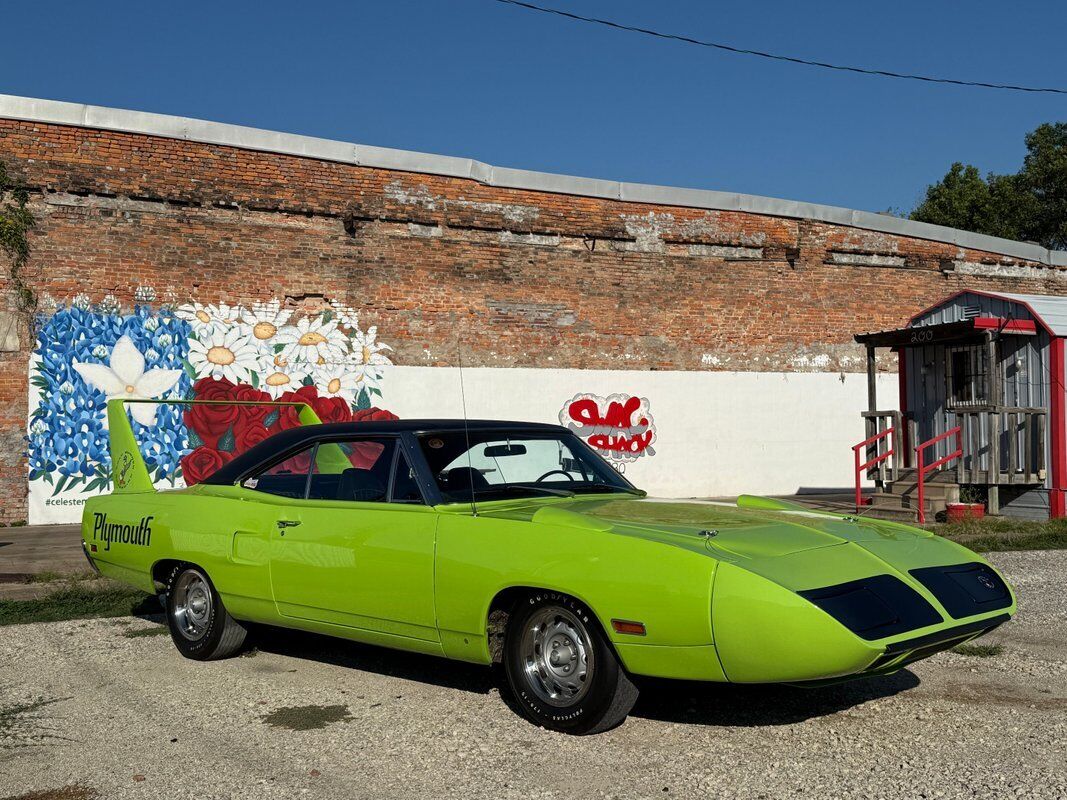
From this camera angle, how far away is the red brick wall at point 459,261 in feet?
49.3

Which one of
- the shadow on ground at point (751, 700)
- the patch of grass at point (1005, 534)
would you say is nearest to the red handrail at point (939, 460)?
the patch of grass at point (1005, 534)

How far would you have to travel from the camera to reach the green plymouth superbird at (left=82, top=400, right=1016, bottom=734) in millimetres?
4195

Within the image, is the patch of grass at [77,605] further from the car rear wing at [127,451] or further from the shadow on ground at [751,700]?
the shadow on ground at [751,700]

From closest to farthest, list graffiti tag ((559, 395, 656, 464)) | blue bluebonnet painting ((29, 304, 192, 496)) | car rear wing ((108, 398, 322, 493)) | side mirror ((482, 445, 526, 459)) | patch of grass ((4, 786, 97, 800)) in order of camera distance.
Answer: patch of grass ((4, 786, 97, 800)) → side mirror ((482, 445, 526, 459)) → car rear wing ((108, 398, 322, 493)) → blue bluebonnet painting ((29, 304, 192, 496)) → graffiti tag ((559, 395, 656, 464))

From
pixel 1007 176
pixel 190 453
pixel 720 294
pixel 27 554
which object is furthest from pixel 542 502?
pixel 1007 176

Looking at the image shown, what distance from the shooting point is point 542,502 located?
5.50 metres

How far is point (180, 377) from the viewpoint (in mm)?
15633

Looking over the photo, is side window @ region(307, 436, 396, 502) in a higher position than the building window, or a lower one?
lower

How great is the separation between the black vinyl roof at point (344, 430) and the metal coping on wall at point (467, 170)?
10192 mm

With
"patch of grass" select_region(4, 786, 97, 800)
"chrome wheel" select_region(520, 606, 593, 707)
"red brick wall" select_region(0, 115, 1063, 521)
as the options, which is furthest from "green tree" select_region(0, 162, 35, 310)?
"chrome wheel" select_region(520, 606, 593, 707)

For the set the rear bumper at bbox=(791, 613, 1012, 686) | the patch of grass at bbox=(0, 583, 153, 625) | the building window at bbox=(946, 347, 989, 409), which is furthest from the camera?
the building window at bbox=(946, 347, 989, 409)

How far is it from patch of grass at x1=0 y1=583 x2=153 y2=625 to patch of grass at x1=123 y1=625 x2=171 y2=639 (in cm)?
75

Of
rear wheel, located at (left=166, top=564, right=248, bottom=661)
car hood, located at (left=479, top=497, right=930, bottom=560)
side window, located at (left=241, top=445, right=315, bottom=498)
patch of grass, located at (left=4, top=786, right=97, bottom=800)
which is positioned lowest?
patch of grass, located at (left=4, top=786, right=97, bottom=800)

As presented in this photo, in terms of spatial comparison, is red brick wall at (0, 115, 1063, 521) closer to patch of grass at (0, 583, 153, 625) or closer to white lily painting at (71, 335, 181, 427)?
white lily painting at (71, 335, 181, 427)
